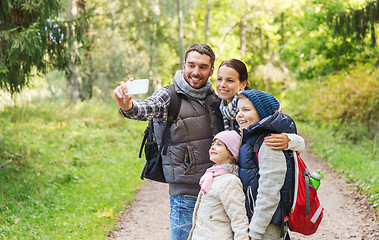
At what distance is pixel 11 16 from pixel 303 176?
700cm

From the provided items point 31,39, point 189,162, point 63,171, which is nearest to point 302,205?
point 189,162

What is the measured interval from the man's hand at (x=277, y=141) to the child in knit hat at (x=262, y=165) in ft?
0.11

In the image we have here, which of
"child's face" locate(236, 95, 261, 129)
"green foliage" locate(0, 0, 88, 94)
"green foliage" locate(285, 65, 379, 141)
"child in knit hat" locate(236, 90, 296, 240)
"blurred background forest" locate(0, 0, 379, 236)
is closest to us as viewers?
"child in knit hat" locate(236, 90, 296, 240)

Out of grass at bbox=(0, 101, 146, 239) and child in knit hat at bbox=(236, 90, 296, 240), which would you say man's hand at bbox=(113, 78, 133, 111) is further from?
grass at bbox=(0, 101, 146, 239)


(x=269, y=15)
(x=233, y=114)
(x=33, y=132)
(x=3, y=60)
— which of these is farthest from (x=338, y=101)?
(x=269, y=15)

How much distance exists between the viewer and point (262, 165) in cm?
267

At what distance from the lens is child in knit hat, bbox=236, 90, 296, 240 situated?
104 inches

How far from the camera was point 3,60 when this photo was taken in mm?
7047

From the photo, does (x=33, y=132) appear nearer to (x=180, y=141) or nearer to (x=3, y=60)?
(x=3, y=60)

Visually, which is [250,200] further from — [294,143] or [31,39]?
[31,39]

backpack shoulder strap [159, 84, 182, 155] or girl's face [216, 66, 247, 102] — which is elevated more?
girl's face [216, 66, 247, 102]

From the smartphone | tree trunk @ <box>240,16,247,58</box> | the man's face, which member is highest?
tree trunk @ <box>240,16,247,58</box>

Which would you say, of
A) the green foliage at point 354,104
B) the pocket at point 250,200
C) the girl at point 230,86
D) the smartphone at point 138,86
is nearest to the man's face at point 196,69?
the girl at point 230,86

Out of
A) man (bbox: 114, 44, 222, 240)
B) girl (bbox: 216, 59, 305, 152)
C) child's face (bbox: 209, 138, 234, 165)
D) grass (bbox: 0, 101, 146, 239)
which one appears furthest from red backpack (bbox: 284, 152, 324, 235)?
grass (bbox: 0, 101, 146, 239)
